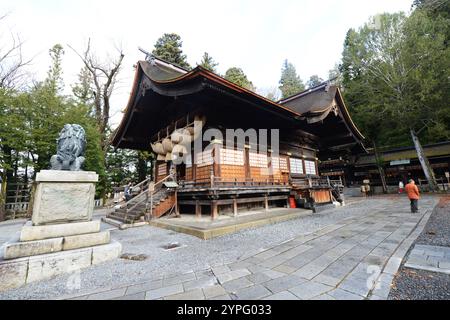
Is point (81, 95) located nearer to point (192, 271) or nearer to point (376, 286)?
point (192, 271)

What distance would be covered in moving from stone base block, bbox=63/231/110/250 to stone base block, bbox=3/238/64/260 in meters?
0.10

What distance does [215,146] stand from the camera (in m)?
7.78

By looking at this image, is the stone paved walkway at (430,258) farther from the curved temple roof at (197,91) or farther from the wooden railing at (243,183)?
the curved temple roof at (197,91)

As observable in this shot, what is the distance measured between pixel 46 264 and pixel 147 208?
4.94 metres

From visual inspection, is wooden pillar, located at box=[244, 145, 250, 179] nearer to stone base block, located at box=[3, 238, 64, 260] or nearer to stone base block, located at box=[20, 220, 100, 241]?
stone base block, located at box=[20, 220, 100, 241]

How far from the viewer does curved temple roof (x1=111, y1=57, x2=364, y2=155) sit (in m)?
5.95

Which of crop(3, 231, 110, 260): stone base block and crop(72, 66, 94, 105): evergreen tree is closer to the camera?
crop(3, 231, 110, 260): stone base block

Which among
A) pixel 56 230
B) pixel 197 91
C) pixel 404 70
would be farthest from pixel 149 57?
pixel 404 70

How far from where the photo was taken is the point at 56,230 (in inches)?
131

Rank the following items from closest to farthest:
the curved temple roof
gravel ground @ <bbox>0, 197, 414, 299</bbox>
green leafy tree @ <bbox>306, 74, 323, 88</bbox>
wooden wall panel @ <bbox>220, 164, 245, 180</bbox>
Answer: gravel ground @ <bbox>0, 197, 414, 299</bbox>, the curved temple roof, wooden wall panel @ <bbox>220, 164, 245, 180</bbox>, green leafy tree @ <bbox>306, 74, 323, 88</bbox>

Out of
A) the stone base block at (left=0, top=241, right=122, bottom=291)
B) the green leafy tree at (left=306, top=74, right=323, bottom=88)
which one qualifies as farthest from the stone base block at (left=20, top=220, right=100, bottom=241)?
the green leafy tree at (left=306, top=74, right=323, bottom=88)

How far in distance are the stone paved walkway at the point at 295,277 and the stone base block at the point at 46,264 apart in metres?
1.15

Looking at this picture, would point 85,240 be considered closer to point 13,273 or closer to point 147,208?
point 13,273

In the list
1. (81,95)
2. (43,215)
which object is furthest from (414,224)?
(81,95)
